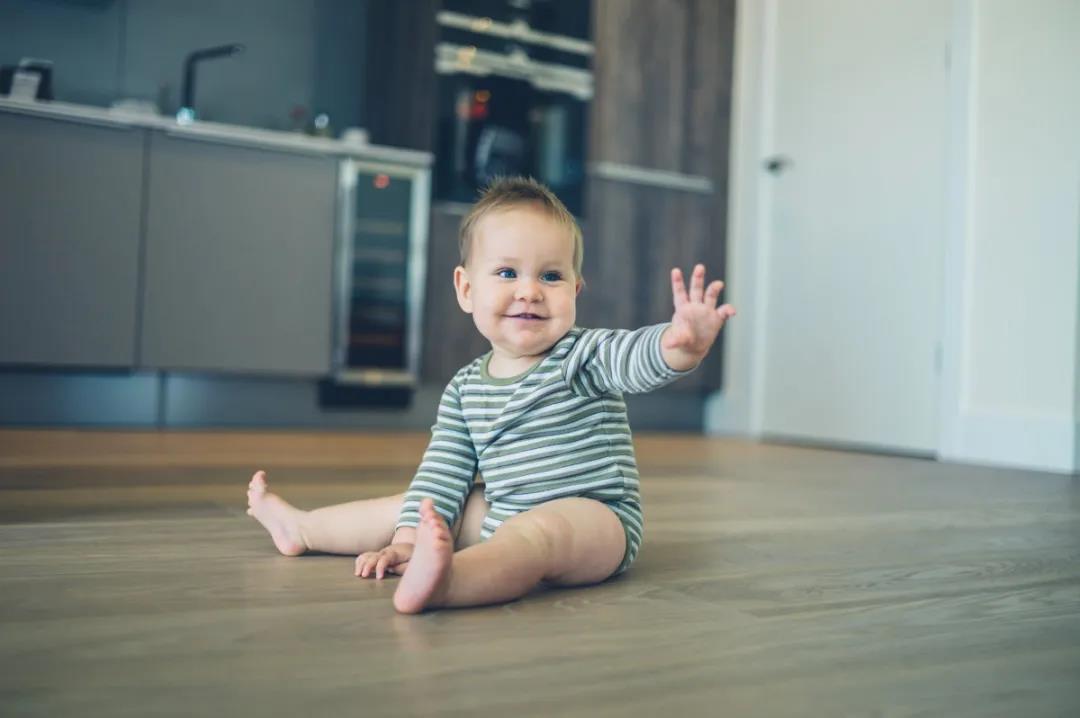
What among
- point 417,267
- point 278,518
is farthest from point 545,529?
point 417,267

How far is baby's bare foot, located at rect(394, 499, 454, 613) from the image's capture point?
→ 82 centimetres

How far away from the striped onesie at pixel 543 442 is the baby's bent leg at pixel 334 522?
0.07 meters

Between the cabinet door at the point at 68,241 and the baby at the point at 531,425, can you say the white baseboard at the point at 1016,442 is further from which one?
the cabinet door at the point at 68,241

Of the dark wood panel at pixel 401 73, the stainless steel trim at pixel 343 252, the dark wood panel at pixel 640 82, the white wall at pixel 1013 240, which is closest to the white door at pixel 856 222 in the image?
the white wall at pixel 1013 240

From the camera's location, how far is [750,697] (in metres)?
0.65

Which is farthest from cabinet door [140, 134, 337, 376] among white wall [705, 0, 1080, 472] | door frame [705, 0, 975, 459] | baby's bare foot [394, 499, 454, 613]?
baby's bare foot [394, 499, 454, 613]

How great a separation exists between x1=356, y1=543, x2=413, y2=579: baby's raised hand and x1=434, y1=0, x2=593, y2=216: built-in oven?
2673mm

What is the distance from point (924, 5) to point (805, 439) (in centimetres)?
159

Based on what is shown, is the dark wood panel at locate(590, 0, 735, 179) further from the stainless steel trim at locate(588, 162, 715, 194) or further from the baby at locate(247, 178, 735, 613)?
the baby at locate(247, 178, 735, 613)

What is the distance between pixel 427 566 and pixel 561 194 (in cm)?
315

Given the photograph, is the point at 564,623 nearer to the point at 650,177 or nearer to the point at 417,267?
the point at 417,267

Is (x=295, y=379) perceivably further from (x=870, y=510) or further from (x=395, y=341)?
(x=870, y=510)

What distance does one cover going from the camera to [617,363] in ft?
3.20

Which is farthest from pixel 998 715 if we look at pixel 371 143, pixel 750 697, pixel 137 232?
pixel 371 143
